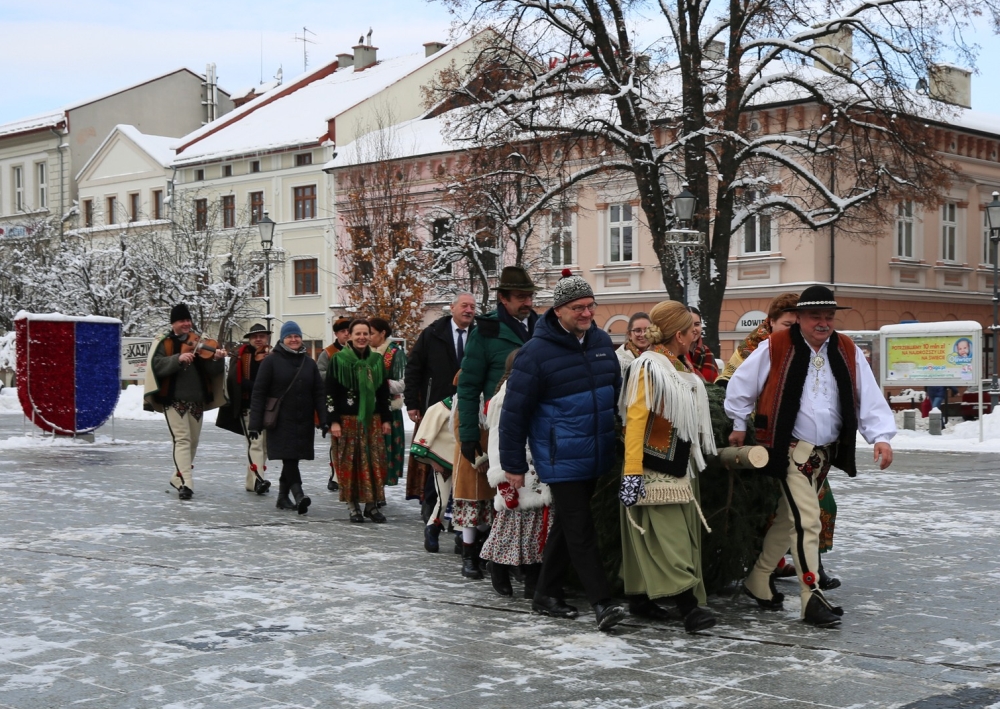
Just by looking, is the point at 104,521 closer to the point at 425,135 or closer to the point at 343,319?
the point at 343,319

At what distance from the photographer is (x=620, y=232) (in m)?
42.5

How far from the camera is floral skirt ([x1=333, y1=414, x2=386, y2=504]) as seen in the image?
11.3 meters

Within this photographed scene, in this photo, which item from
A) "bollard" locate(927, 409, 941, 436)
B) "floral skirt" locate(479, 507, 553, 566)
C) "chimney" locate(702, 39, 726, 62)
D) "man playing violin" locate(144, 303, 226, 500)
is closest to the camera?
"floral skirt" locate(479, 507, 553, 566)

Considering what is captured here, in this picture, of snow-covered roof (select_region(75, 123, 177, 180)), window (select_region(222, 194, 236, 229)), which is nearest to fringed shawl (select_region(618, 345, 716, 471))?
window (select_region(222, 194, 236, 229))

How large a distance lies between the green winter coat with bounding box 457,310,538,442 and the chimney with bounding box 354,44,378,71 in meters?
53.0

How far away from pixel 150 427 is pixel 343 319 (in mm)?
15924

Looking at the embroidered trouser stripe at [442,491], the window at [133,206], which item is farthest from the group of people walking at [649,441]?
the window at [133,206]

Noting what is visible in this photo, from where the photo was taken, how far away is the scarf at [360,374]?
11445mm

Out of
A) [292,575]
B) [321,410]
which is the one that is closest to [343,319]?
[321,410]

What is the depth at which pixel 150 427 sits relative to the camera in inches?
1124

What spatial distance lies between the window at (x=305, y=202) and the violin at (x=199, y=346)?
39.9m

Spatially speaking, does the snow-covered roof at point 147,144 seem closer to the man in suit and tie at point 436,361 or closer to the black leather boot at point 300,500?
the black leather boot at point 300,500

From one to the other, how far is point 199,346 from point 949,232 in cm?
3346

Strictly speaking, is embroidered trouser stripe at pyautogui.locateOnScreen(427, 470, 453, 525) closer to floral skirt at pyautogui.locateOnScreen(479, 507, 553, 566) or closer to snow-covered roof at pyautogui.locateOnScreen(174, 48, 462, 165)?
floral skirt at pyautogui.locateOnScreen(479, 507, 553, 566)
